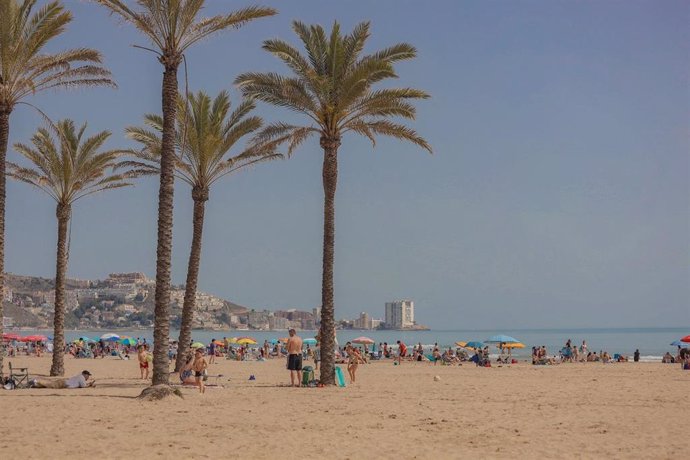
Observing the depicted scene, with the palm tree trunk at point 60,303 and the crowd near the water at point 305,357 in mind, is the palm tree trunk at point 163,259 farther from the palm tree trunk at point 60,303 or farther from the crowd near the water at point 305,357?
the palm tree trunk at point 60,303

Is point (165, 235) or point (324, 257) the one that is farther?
point (324, 257)

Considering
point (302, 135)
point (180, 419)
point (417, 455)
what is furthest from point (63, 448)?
point (302, 135)

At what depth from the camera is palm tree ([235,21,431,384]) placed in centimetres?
2308

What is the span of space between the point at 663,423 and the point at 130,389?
46.3 feet

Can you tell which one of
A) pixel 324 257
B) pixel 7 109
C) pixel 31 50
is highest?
pixel 31 50

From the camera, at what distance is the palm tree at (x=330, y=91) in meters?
23.1

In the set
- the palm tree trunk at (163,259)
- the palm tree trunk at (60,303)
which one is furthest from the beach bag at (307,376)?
the palm tree trunk at (60,303)

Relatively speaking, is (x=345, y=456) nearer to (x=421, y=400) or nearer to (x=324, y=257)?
(x=421, y=400)

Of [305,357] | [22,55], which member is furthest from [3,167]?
[305,357]

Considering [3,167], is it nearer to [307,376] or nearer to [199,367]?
[199,367]

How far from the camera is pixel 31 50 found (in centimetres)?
2136

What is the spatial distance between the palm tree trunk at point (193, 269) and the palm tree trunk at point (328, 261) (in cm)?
594

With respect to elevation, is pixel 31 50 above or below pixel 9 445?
above

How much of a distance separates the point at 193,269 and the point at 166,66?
9858 mm
